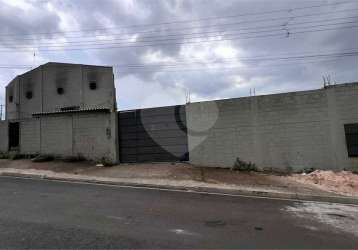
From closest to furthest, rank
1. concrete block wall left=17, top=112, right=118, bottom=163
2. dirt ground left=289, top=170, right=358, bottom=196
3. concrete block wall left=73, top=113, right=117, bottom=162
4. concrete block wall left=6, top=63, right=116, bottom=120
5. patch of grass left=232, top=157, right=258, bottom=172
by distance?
dirt ground left=289, top=170, right=358, bottom=196 → patch of grass left=232, top=157, right=258, bottom=172 → concrete block wall left=73, top=113, right=117, bottom=162 → concrete block wall left=17, top=112, right=118, bottom=163 → concrete block wall left=6, top=63, right=116, bottom=120

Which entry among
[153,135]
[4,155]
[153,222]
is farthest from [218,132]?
[4,155]

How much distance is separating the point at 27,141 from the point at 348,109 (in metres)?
16.4

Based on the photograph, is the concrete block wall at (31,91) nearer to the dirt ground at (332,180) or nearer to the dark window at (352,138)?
the dirt ground at (332,180)

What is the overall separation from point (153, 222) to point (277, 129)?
28.8 ft

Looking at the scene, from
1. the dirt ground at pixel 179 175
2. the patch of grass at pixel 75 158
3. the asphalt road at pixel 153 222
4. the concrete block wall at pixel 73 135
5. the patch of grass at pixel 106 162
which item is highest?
the concrete block wall at pixel 73 135

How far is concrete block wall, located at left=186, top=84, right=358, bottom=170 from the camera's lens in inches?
531

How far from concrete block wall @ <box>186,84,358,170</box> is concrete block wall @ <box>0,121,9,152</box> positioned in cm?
1148

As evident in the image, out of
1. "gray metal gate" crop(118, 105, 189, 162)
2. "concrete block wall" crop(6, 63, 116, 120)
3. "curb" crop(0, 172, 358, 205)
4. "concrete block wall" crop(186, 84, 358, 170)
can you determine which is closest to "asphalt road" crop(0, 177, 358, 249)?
"curb" crop(0, 172, 358, 205)

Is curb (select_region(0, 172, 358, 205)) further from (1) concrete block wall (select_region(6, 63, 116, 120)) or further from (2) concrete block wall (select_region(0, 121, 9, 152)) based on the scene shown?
(1) concrete block wall (select_region(6, 63, 116, 120))

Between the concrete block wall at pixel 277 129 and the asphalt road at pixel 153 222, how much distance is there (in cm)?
477

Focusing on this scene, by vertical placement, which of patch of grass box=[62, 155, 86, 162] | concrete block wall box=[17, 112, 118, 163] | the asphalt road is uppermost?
concrete block wall box=[17, 112, 118, 163]

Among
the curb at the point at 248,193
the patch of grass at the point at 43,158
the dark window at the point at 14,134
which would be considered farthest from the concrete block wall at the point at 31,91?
the curb at the point at 248,193

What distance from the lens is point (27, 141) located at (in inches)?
764

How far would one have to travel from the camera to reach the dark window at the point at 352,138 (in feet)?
43.5
